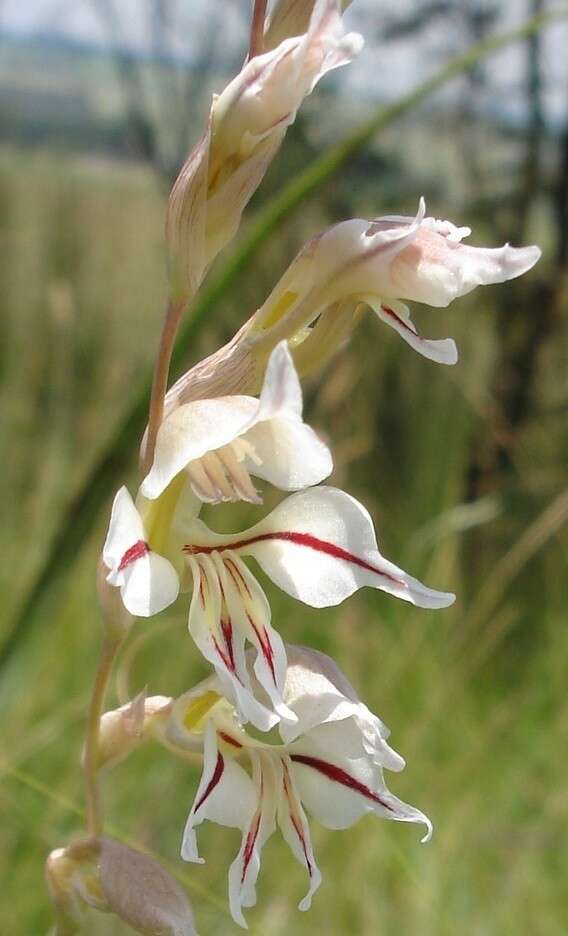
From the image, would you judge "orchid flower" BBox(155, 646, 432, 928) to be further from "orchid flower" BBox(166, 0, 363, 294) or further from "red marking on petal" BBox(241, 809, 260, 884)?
"orchid flower" BBox(166, 0, 363, 294)

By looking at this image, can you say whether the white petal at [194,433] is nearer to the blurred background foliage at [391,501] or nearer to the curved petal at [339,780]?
the curved petal at [339,780]

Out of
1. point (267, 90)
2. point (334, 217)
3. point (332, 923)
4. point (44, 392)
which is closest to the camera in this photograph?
point (267, 90)

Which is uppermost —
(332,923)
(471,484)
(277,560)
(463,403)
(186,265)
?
(186,265)

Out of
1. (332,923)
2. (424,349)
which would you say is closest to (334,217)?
(332,923)

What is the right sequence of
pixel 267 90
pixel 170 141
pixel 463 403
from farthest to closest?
pixel 170 141
pixel 463 403
pixel 267 90

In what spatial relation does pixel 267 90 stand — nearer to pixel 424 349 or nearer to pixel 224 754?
pixel 424 349

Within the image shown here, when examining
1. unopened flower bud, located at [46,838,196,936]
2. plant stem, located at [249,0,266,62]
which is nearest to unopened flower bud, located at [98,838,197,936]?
unopened flower bud, located at [46,838,196,936]
